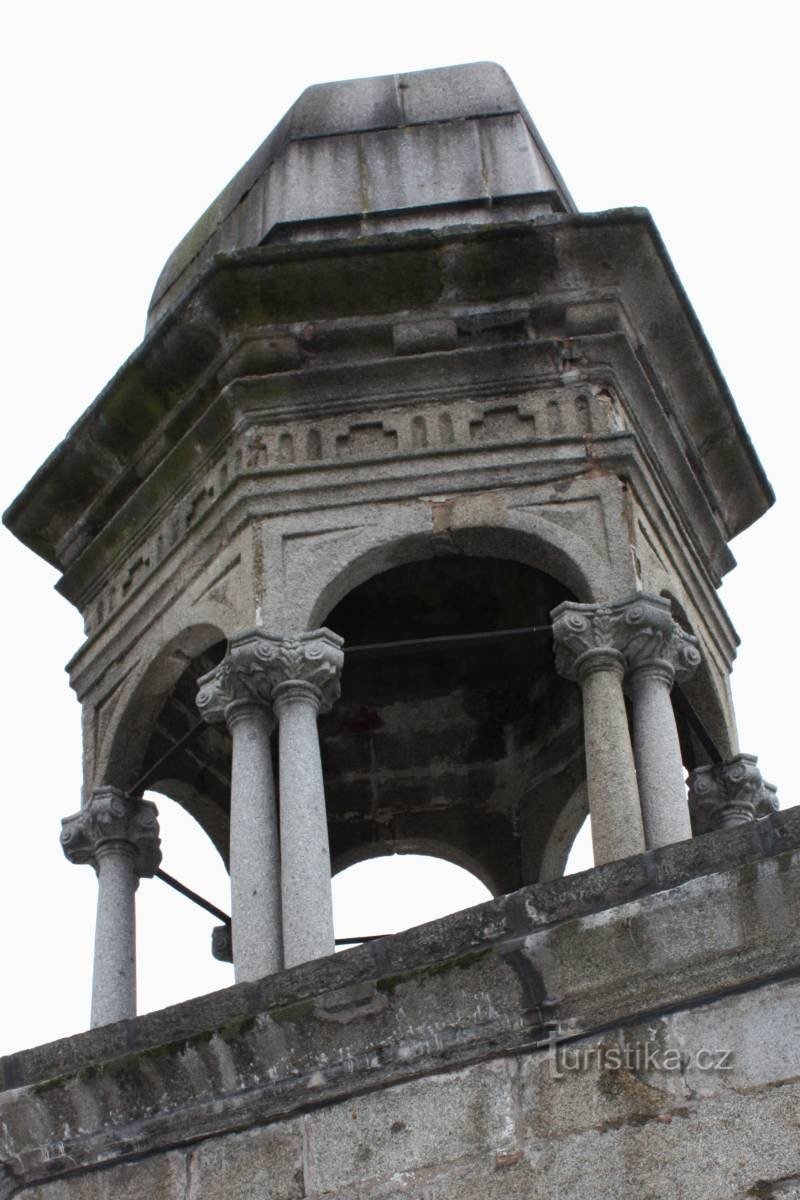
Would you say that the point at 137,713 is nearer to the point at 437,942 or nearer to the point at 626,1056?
the point at 437,942

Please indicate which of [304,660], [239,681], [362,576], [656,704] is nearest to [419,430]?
[362,576]

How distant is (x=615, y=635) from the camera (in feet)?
36.3

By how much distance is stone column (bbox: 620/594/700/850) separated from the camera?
34.5ft

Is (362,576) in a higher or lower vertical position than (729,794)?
higher

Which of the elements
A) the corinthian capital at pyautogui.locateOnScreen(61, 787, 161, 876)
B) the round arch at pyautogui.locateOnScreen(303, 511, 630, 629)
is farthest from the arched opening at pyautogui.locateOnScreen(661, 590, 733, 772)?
the corinthian capital at pyautogui.locateOnScreen(61, 787, 161, 876)

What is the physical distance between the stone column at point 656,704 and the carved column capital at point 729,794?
3.86 ft

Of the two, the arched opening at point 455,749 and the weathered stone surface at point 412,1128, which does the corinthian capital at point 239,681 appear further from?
the weathered stone surface at point 412,1128

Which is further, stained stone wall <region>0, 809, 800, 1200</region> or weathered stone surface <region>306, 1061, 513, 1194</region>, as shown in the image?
weathered stone surface <region>306, 1061, 513, 1194</region>

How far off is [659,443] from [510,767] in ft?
9.72

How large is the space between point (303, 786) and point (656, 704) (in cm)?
177

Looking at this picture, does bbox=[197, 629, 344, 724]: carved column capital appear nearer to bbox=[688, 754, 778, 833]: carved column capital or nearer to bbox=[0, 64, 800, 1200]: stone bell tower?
bbox=[0, 64, 800, 1200]: stone bell tower

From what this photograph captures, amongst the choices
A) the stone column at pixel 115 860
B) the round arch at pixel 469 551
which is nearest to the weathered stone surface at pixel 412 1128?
the round arch at pixel 469 551

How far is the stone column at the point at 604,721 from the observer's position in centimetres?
1031

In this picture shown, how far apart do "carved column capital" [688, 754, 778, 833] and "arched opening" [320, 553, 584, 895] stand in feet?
5.87
